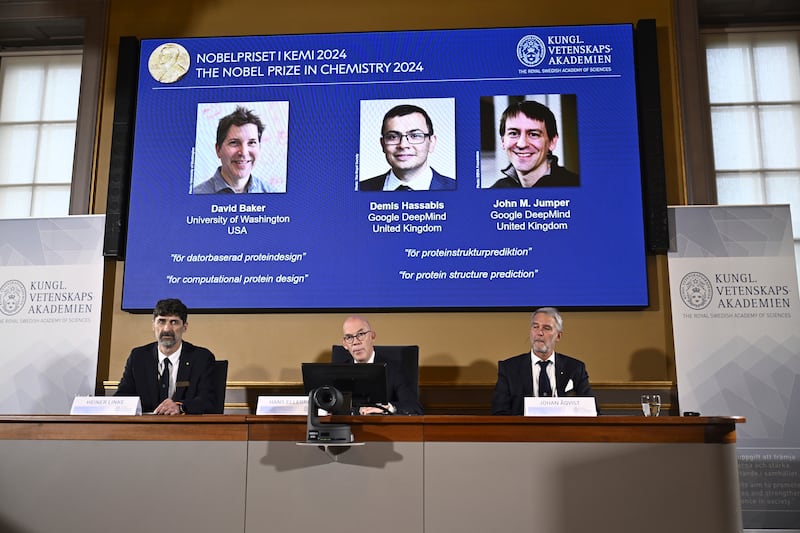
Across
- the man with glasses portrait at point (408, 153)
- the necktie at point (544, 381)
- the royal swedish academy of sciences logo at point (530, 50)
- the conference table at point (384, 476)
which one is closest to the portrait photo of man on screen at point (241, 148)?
the man with glasses portrait at point (408, 153)

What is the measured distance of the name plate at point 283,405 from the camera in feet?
11.0

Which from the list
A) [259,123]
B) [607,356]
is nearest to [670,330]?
[607,356]

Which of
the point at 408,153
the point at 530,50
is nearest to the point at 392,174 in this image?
the point at 408,153

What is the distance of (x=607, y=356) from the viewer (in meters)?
4.99

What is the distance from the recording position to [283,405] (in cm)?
337

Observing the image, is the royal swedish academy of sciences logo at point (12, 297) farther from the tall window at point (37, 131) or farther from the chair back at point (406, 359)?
the chair back at point (406, 359)

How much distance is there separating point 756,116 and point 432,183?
2.36 meters

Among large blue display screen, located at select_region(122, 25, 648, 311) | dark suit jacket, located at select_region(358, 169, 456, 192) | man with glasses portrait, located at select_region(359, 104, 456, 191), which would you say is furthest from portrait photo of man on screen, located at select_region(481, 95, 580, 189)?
man with glasses portrait, located at select_region(359, 104, 456, 191)

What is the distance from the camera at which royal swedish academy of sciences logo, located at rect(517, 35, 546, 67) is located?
5.27m

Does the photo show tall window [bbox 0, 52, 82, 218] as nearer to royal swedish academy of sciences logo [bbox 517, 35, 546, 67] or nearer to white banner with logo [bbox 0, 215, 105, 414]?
white banner with logo [bbox 0, 215, 105, 414]

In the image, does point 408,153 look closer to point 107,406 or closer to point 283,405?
point 283,405

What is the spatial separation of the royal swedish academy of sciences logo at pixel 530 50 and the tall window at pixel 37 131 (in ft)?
10.9

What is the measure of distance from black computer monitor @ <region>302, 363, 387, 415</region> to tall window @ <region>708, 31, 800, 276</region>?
3194 mm

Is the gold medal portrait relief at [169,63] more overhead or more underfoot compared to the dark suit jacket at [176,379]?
more overhead
